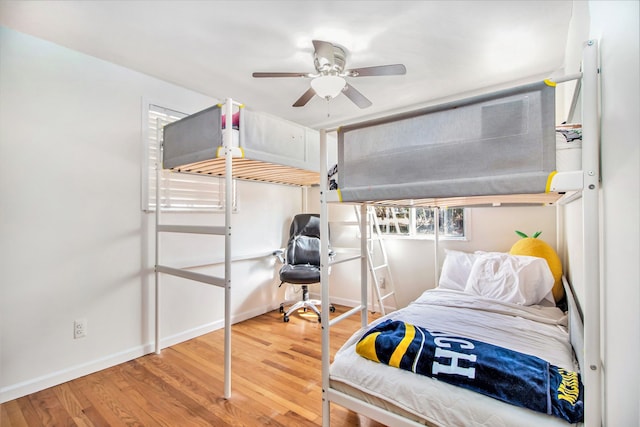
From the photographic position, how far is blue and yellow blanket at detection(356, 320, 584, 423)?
1067 millimetres

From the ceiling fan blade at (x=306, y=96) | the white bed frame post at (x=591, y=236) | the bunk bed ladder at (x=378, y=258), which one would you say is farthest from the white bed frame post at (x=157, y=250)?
the white bed frame post at (x=591, y=236)

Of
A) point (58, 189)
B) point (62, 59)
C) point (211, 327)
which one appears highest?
point (62, 59)

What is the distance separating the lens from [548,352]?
4.82 feet

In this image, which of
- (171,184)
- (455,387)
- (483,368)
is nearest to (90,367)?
(171,184)

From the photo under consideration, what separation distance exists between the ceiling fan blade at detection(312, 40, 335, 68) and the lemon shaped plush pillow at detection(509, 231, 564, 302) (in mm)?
2163

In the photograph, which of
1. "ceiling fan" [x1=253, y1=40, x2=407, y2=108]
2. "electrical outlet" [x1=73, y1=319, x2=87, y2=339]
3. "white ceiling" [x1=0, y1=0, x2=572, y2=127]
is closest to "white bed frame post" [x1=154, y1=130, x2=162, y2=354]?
"electrical outlet" [x1=73, y1=319, x2=87, y2=339]

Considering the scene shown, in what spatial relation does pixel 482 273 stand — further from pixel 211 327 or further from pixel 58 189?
pixel 58 189

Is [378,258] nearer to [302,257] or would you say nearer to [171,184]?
[302,257]

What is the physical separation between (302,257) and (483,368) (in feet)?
8.10

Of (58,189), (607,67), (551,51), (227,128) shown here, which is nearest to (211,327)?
(58,189)

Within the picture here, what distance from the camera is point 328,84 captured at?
2139mm

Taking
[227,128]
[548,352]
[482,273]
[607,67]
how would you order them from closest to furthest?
[607,67] < [548,352] < [227,128] < [482,273]

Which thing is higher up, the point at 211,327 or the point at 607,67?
the point at 607,67

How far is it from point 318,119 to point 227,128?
2.08m
